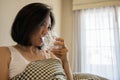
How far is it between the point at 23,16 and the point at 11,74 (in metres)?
0.31

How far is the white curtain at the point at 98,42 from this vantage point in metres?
2.66

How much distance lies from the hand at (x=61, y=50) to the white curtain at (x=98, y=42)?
1.76 metres

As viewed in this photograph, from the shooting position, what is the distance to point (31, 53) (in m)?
0.96

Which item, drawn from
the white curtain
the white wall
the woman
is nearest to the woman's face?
the woman

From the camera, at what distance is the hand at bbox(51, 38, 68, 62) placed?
104 cm

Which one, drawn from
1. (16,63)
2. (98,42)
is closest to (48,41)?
(16,63)

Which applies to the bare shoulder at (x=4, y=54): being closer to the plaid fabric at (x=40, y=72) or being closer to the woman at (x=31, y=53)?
the woman at (x=31, y=53)

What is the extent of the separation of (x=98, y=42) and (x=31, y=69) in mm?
2142

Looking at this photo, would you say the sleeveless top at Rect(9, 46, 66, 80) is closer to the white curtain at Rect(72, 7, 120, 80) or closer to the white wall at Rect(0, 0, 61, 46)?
the white wall at Rect(0, 0, 61, 46)

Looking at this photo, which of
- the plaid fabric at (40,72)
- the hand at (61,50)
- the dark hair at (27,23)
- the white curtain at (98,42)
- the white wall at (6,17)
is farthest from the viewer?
the white curtain at (98,42)

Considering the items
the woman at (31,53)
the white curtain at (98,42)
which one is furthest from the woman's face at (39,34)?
the white curtain at (98,42)

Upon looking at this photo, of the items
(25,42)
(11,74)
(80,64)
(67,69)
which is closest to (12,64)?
(11,74)

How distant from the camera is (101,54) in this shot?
2.74m

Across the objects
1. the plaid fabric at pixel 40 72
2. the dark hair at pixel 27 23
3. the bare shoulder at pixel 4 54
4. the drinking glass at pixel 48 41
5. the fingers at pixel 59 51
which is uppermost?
the dark hair at pixel 27 23
